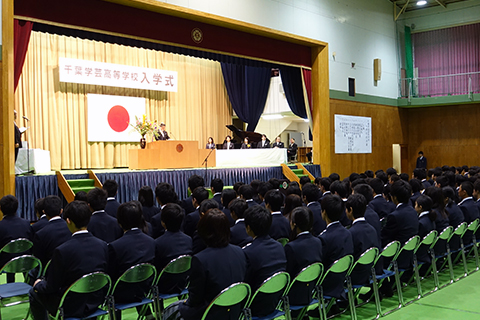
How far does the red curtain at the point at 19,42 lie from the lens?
7.97m

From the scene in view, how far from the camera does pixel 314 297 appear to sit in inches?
135

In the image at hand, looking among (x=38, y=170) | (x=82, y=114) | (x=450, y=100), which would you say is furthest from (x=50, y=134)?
(x=450, y=100)

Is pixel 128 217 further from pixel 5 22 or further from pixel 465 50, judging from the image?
pixel 465 50

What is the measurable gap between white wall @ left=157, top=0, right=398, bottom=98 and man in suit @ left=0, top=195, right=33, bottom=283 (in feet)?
20.9

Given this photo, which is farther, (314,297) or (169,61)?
(169,61)

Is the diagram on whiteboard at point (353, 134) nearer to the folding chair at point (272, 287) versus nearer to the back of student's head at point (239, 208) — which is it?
the back of student's head at point (239, 208)

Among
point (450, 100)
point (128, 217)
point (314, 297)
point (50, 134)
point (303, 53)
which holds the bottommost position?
point (314, 297)

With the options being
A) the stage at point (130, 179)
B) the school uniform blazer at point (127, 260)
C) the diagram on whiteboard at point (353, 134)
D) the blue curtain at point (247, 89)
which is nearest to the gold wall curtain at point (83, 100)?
the blue curtain at point (247, 89)

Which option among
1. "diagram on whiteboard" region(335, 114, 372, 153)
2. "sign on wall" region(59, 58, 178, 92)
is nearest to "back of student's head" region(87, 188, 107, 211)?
"sign on wall" region(59, 58, 178, 92)

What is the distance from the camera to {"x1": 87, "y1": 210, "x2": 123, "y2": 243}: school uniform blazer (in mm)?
4145

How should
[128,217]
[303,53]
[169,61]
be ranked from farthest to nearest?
[169,61] → [303,53] → [128,217]

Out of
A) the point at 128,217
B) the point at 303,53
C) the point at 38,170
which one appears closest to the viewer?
the point at 128,217

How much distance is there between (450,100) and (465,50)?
2.47 metres

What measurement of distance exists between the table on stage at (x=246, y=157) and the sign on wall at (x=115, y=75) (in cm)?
334
